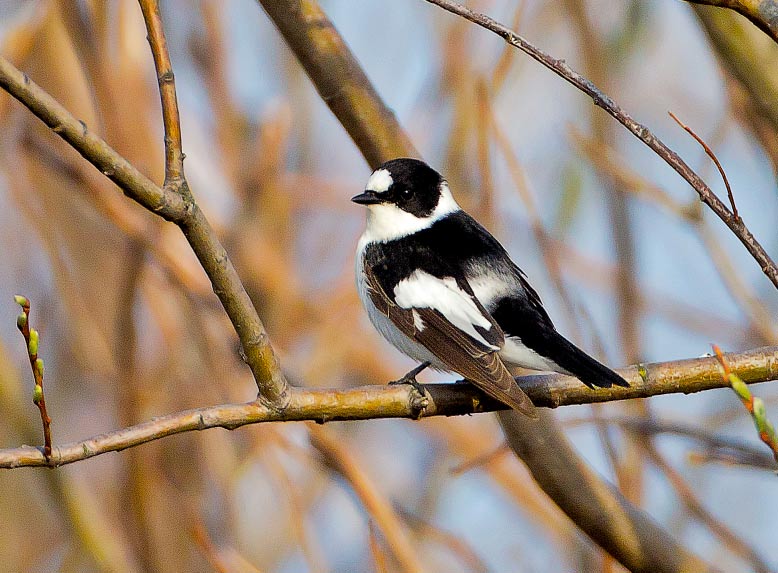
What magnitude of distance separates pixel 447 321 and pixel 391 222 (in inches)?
25.6

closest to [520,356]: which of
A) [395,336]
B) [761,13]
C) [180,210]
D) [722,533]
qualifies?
[395,336]

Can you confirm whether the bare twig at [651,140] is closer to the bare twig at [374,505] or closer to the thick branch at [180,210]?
the thick branch at [180,210]

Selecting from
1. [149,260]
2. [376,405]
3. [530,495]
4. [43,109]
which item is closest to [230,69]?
[149,260]

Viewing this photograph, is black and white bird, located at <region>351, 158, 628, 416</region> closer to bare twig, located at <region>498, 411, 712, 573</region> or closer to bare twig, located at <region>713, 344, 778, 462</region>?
bare twig, located at <region>498, 411, 712, 573</region>

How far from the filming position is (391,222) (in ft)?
11.0

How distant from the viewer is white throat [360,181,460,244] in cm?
330

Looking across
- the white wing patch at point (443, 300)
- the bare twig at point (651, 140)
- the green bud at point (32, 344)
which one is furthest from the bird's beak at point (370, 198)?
the green bud at point (32, 344)

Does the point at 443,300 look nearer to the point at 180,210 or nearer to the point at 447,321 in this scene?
the point at 447,321

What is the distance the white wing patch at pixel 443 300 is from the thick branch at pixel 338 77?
1.33 ft

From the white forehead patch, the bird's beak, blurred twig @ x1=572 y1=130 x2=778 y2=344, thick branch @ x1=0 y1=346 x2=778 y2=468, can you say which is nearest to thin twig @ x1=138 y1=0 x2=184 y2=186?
thick branch @ x1=0 y1=346 x2=778 y2=468

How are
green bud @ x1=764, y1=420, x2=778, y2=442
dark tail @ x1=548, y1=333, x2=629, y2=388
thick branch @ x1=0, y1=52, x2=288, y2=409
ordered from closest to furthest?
green bud @ x1=764, y1=420, x2=778, y2=442 → thick branch @ x1=0, y1=52, x2=288, y2=409 → dark tail @ x1=548, y1=333, x2=629, y2=388

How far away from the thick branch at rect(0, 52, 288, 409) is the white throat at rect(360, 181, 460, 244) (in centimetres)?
132

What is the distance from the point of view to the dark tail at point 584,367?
218cm

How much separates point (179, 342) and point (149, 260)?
0.40m
